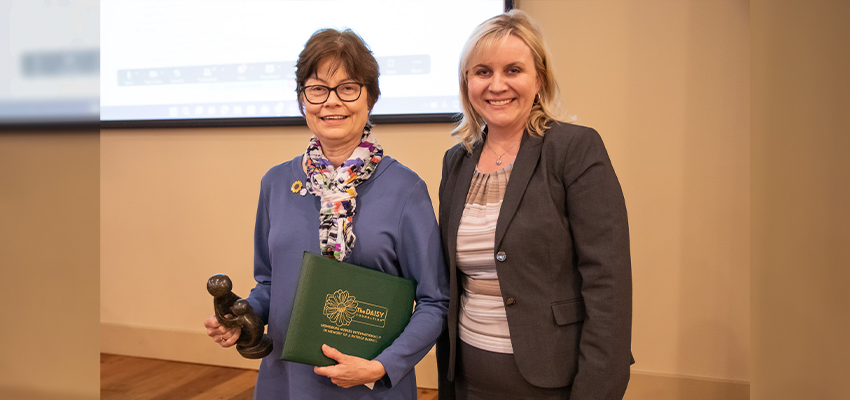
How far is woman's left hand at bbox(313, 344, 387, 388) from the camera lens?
1.17 m

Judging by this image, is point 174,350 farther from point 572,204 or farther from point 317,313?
point 572,204

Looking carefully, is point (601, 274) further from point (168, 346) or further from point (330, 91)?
point (168, 346)

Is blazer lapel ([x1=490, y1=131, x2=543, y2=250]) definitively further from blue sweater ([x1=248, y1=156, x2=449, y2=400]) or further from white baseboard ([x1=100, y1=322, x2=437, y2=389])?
white baseboard ([x1=100, y1=322, x2=437, y2=389])

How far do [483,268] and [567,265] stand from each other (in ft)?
0.65

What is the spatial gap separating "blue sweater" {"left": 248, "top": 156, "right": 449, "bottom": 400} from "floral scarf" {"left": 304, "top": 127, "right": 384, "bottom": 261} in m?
0.03

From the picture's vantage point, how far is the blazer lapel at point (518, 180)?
1270mm

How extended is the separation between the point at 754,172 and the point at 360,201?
1185mm

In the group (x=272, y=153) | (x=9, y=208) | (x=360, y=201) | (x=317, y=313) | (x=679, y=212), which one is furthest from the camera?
(x=272, y=153)

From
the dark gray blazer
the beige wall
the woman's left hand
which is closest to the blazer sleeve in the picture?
the dark gray blazer

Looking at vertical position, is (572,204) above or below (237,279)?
above

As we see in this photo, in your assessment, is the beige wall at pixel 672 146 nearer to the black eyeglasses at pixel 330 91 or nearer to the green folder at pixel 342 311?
the black eyeglasses at pixel 330 91

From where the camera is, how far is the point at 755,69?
0.19 metres

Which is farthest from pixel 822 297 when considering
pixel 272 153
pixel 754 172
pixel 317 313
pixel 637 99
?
pixel 272 153

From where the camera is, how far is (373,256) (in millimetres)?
1295
